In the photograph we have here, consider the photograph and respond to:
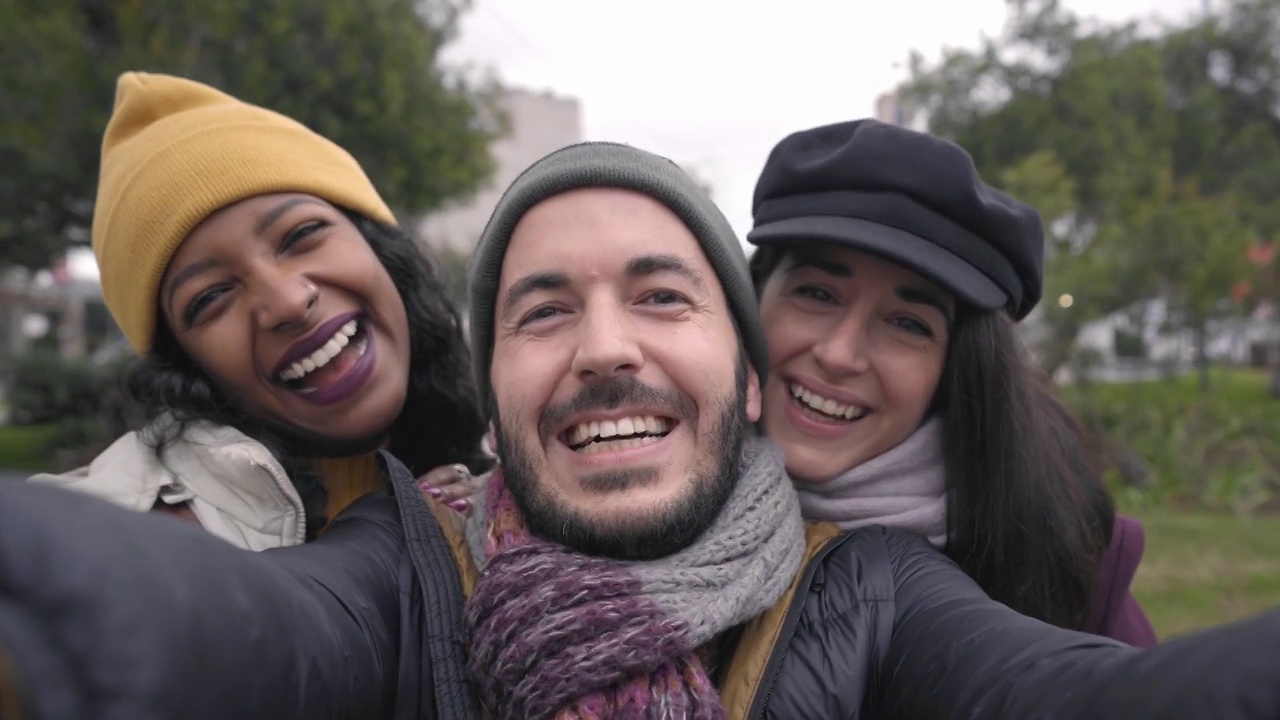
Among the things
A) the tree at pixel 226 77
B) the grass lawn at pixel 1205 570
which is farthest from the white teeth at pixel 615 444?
the tree at pixel 226 77

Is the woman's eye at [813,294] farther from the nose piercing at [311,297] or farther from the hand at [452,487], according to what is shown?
the nose piercing at [311,297]

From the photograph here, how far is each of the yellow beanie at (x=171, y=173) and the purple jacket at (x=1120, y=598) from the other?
2.36 metres

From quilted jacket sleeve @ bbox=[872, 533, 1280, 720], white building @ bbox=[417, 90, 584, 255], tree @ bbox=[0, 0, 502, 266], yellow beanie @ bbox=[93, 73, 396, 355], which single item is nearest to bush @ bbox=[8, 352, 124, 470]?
tree @ bbox=[0, 0, 502, 266]

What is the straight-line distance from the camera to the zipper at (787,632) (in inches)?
60.2

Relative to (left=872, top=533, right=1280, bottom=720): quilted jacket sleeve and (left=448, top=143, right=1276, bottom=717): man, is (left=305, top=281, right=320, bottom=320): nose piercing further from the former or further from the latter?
(left=872, top=533, right=1280, bottom=720): quilted jacket sleeve

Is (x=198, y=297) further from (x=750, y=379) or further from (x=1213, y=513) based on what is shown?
(x=1213, y=513)

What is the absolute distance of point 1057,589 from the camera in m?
2.21

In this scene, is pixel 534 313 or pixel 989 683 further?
pixel 534 313

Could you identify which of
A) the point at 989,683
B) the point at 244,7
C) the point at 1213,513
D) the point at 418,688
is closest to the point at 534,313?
the point at 418,688

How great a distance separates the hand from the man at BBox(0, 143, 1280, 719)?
0.16 metres

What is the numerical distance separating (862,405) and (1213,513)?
25.7ft

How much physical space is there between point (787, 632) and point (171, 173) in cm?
181

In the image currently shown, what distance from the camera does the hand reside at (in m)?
2.05

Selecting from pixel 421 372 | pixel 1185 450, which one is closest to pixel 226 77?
pixel 421 372
